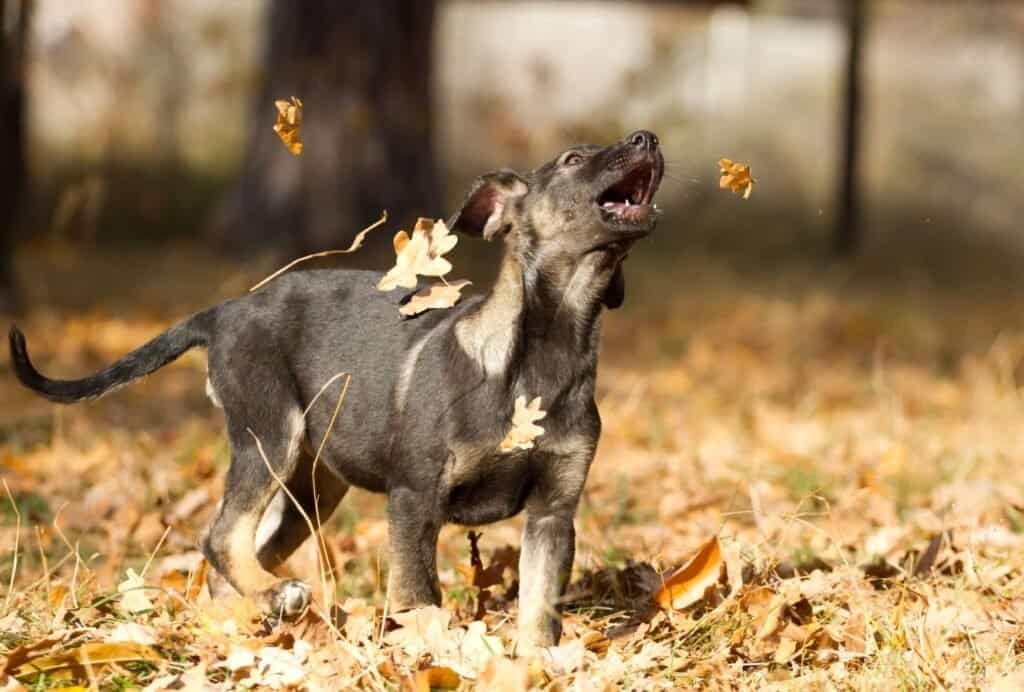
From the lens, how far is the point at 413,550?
12.7 feet

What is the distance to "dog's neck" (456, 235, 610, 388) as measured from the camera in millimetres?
Answer: 3969

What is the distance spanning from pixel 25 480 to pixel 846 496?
133 inches

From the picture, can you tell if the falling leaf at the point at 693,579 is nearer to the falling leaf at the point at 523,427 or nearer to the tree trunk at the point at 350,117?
the falling leaf at the point at 523,427

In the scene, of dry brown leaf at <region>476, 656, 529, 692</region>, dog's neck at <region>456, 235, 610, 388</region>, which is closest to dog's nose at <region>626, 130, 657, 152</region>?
dog's neck at <region>456, 235, 610, 388</region>

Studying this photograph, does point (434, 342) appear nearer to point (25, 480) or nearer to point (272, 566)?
point (272, 566)

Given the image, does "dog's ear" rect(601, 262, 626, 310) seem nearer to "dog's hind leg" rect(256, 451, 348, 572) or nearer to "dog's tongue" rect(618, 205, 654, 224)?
"dog's tongue" rect(618, 205, 654, 224)

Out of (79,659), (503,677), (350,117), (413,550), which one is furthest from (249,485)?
(350,117)

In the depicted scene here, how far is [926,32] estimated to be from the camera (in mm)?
23125

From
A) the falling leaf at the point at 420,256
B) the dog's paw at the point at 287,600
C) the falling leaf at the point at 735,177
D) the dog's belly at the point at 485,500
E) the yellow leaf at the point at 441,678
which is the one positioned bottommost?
the dog's paw at the point at 287,600

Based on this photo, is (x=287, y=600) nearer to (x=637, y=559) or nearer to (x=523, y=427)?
(x=523, y=427)

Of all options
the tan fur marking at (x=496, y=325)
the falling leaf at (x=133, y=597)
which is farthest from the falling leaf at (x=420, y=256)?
the falling leaf at (x=133, y=597)

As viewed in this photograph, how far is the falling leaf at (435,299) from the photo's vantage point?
4.03 metres

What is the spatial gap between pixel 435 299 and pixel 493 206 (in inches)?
15.7

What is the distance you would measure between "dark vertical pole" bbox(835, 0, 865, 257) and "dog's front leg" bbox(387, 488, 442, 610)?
36.6ft
